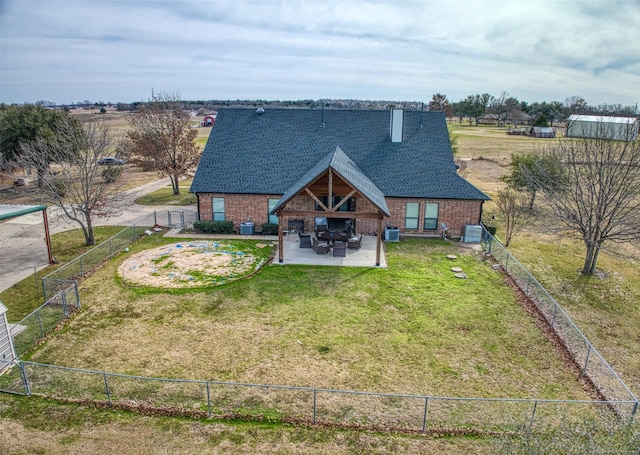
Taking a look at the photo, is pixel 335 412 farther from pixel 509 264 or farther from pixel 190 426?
pixel 509 264

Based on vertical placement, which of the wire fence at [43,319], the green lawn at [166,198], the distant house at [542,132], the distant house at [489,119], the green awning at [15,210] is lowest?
the wire fence at [43,319]

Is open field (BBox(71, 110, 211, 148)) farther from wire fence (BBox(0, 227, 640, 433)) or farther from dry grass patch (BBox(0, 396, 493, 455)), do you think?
dry grass patch (BBox(0, 396, 493, 455))

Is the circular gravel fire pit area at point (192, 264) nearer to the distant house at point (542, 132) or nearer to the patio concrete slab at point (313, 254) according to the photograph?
the patio concrete slab at point (313, 254)

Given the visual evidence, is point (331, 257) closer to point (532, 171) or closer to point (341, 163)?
point (341, 163)

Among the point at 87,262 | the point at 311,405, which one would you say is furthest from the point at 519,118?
the point at 311,405

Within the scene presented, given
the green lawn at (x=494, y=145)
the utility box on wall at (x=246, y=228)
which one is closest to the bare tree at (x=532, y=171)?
the utility box on wall at (x=246, y=228)

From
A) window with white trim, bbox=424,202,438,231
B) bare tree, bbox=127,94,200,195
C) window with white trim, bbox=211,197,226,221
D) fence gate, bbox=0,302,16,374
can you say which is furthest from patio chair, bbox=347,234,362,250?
bare tree, bbox=127,94,200,195

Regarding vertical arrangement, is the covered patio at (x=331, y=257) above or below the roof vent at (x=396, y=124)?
below
